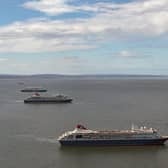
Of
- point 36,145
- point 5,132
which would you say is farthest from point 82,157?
point 5,132

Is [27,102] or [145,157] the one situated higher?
[27,102]

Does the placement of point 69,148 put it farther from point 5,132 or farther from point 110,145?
point 5,132

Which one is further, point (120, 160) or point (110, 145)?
point (110, 145)

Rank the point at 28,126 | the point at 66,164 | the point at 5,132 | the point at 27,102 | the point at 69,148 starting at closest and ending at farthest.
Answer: the point at 66,164, the point at 69,148, the point at 5,132, the point at 28,126, the point at 27,102

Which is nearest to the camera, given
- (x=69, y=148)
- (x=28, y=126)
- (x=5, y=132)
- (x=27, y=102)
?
(x=69, y=148)

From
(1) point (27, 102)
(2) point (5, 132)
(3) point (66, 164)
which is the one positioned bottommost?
(3) point (66, 164)

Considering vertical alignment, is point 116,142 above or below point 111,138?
below

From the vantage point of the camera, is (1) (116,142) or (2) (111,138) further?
(2) (111,138)
